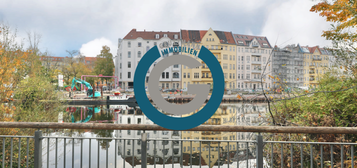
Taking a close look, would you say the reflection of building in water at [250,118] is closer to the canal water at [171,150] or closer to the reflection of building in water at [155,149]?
the canal water at [171,150]

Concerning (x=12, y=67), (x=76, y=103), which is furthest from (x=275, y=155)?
(x=76, y=103)

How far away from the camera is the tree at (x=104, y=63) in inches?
1558

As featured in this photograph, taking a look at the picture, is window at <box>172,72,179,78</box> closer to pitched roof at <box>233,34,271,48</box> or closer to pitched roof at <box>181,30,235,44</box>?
pitched roof at <box>181,30,235,44</box>

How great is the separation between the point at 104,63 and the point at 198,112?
39980mm

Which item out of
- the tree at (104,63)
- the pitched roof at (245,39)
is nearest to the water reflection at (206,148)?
the tree at (104,63)

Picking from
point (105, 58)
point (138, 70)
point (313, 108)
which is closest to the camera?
point (138, 70)

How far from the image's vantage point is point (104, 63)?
131 ft

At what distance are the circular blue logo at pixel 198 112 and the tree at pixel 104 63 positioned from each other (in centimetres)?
3931

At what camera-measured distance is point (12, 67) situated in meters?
5.07

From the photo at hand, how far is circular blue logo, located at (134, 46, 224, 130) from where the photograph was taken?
253 cm

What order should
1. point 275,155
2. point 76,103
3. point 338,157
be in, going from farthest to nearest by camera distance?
Answer: point 76,103
point 275,155
point 338,157

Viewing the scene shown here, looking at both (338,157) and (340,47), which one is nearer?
(338,157)

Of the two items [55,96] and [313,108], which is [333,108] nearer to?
[313,108]

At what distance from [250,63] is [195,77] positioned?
46.5 ft
